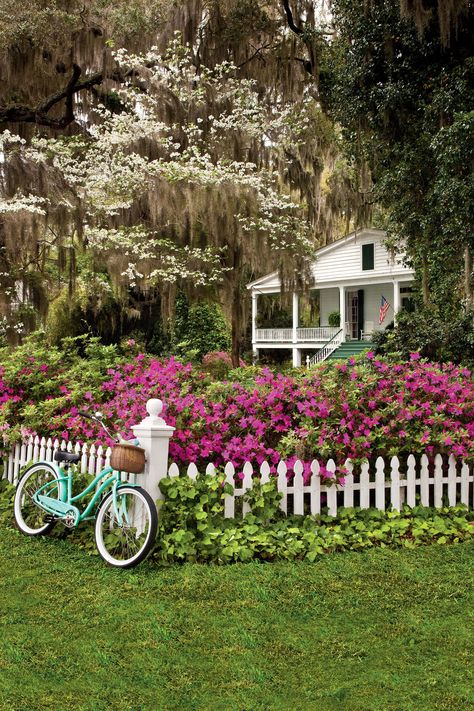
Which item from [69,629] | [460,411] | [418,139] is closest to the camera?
[69,629]

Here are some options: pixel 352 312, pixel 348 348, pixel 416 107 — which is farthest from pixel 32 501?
pixel 352 312

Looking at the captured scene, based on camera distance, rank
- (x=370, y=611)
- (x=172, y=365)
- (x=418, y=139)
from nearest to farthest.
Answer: (x=370, y=611) → (x=172, y=365) → (x=418, y=139)

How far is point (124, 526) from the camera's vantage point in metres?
5.00

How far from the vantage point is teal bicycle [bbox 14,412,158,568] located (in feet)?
15.8

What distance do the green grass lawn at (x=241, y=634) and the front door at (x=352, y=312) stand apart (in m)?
20.1

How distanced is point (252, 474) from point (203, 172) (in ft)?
36.7

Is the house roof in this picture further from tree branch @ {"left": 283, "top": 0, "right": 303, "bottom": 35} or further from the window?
tree branch @ {"left": 283, "top": 0, "right": 303, "bottom": 35}

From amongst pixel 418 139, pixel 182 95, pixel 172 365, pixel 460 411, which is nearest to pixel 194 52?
pixel 182 95

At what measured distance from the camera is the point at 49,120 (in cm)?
1599

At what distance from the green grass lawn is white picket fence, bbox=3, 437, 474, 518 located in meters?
0.58

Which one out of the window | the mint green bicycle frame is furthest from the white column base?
the mint green bicycle frame

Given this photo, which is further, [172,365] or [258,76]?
[258,76]

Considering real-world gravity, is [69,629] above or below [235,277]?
below

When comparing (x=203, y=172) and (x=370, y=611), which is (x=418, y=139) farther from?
(x=370, y=611)
